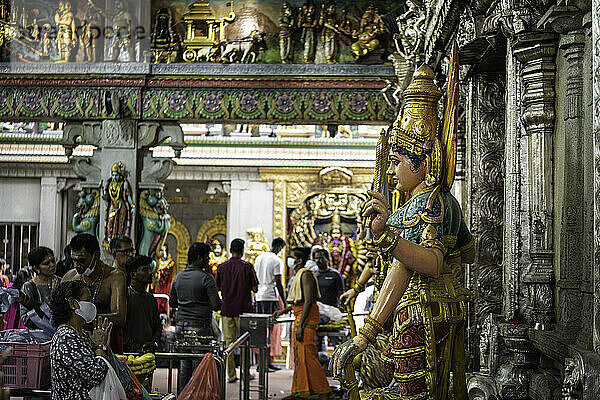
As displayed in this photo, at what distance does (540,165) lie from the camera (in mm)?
4121

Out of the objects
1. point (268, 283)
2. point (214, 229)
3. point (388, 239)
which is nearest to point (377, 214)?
point (388, 239)

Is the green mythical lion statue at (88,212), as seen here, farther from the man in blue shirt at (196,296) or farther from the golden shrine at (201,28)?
the man in blue shirt at (196,296)

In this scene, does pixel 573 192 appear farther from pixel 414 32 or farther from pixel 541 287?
pixel 414 32

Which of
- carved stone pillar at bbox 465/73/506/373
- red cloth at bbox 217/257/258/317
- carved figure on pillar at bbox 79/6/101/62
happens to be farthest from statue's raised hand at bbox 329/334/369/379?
carved figure on pillar at bbox 79/6/101/62

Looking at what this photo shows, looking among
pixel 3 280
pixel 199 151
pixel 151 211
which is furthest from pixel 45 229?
pixel 151 211

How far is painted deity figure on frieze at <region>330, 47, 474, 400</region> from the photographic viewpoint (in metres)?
3.73

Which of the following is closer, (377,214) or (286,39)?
(377,214)

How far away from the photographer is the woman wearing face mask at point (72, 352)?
14.6 ft

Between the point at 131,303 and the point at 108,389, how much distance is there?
98.0 inches

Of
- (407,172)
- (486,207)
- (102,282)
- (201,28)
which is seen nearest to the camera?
(407,172)

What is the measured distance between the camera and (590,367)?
2.83 meters

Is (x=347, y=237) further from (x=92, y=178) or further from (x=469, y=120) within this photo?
(x=469, y=120)

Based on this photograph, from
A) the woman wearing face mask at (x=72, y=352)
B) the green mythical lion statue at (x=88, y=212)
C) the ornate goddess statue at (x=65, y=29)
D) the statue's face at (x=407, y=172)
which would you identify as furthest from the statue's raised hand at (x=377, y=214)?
the ornate goddess statue at (x=65, y=29)

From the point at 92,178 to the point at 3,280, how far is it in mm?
2565
